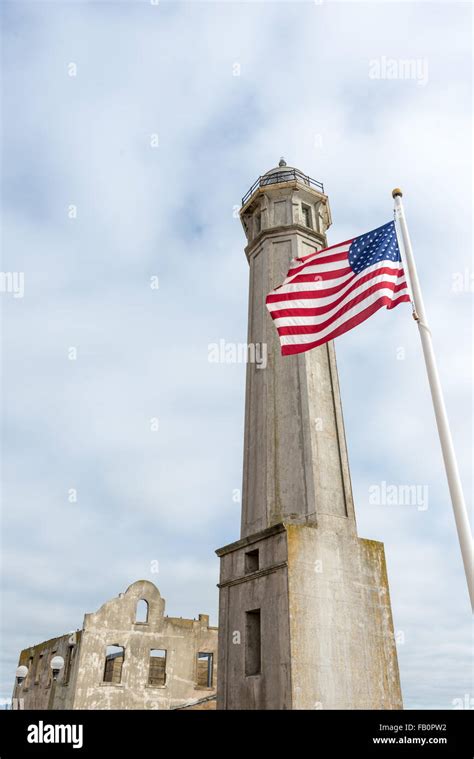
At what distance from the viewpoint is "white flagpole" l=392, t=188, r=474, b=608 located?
7.21 m

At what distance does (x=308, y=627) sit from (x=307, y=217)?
13.7m

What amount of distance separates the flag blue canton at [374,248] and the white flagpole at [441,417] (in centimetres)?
34

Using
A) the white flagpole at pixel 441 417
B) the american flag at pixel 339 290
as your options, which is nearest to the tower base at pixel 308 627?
the american flag at pixel 339 290

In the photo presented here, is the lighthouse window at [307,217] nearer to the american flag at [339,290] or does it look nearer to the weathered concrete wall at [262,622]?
the american flag at [339,290]

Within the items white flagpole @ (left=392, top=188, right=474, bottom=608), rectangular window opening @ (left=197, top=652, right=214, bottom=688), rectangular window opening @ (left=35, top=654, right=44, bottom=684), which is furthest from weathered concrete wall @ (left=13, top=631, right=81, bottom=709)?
white flagpole @ (left=392, top=188, right=474, bottom=608)

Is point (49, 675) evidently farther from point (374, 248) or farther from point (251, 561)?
point (374, 248)

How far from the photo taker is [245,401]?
1769 centimetres

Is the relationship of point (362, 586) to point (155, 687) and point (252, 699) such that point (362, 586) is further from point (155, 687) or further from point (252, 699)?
point (155, 687)

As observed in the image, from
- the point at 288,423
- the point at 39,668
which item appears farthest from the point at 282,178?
the point at 39,668

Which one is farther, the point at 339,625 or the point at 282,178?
the point at 282,178

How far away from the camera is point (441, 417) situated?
8320mm

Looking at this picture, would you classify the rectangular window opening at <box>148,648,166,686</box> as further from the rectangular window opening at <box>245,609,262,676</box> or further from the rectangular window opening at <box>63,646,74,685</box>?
the rectangular window opening at <box>245,609,262,676</box>
